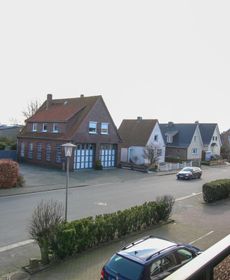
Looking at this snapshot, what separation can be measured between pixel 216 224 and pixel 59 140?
24.3 metres

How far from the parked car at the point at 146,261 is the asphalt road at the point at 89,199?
6.28 meters

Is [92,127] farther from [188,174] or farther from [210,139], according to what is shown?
[210,139]

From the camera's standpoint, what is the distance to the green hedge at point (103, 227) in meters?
10.4

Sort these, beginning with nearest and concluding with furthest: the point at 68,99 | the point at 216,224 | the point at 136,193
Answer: the point at 216,224 → the point at 136,193 → the point at 68,99

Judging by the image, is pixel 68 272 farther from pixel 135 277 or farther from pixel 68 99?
pixel 68 99

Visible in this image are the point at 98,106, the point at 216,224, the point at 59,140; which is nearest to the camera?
the point at 216,224

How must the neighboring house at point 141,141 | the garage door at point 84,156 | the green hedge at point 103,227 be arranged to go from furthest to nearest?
the neighboring house at point 141,141 → the garage door at point 84,156 → the green hedge at point 103,227

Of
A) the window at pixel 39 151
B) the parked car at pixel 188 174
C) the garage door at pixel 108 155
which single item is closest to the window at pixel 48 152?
the window at pixel 39 151

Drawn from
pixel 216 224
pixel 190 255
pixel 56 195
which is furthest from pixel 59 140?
pixel 190 255

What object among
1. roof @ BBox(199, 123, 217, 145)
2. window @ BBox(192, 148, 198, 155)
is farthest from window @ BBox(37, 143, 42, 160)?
roof @ BBox(199, 123, 217, 145)

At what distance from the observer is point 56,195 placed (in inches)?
876

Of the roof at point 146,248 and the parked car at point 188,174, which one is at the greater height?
the roof at point 146,248

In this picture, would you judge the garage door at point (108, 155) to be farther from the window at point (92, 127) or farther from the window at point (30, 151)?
the window at point (30, 151)

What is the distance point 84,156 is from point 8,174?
14.0m
